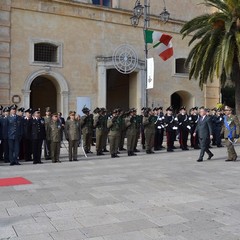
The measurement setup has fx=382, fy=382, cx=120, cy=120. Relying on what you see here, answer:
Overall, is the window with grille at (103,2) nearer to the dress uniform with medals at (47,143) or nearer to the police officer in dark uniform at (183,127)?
the police officer in dark uniform at (183,127)

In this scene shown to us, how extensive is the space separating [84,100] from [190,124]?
6.78 metres

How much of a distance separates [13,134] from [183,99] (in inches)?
663

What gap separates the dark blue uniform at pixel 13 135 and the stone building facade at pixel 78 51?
7.35 m

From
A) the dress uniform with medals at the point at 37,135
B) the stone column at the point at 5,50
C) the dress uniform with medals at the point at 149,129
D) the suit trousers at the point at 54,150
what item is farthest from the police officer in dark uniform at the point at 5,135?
the stone column at the point at 5,50

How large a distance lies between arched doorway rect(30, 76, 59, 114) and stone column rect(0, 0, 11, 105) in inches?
227

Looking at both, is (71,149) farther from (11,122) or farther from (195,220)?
(195,220)

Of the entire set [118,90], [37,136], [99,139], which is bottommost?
[99,139]

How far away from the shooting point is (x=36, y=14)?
20.0 m

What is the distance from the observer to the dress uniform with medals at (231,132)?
1286 centimetres

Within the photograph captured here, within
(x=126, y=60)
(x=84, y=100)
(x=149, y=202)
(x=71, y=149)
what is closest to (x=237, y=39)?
(x=126, y=60)

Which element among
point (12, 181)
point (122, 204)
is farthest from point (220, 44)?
point (122, 204)

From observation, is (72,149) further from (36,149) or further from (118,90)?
(118,90)

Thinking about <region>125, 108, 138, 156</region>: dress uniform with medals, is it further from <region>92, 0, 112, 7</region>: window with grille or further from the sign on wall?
<region>92, 0, 112, 7</region>: window with grille

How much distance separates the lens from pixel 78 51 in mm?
21344
